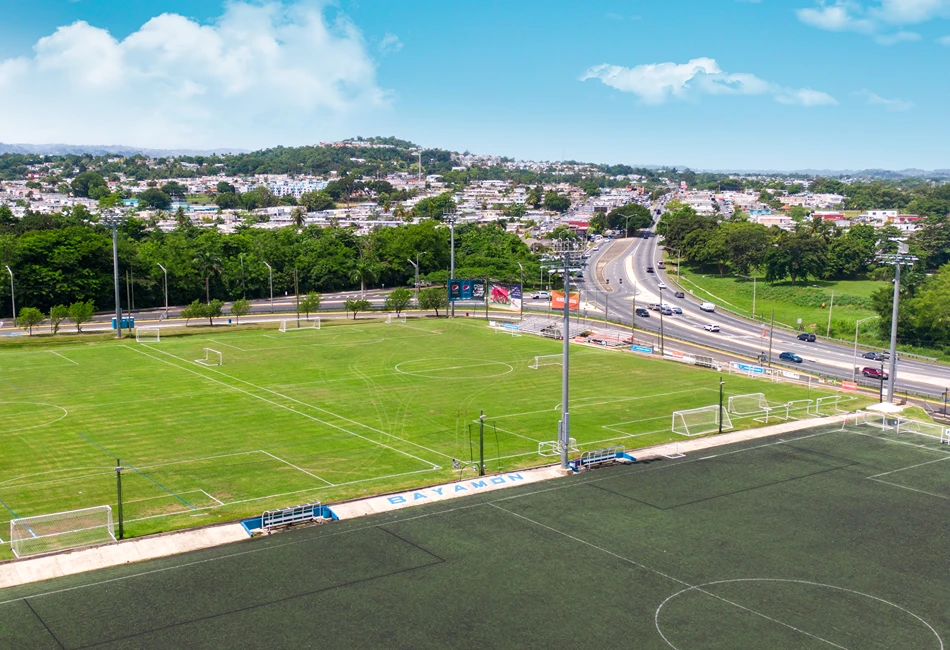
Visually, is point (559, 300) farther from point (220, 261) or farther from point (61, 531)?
point (61, 531)

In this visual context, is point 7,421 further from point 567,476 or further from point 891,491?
point 891,491

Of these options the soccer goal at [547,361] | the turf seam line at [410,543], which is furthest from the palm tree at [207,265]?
the turf seam line at [410,543]

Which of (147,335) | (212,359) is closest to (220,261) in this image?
(147,335)

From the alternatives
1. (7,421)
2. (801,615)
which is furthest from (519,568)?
(7,421)

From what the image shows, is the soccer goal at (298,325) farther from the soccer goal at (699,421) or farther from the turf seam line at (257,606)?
the turf seam line at (257,606)

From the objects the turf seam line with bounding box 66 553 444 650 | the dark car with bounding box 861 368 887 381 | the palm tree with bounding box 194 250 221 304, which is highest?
the palm tree with bounding box 194 250 221 304

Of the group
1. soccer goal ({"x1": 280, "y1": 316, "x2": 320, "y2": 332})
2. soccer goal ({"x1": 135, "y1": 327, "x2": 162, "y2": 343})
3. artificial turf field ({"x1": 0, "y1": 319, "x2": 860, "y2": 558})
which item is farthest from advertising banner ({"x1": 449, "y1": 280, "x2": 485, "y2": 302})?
soccer goal ({"x1": 135, "y1": 327, "x2": 162, "y2": 343})

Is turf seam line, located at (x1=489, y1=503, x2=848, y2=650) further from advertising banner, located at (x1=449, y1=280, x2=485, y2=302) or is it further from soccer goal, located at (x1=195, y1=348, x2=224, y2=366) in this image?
advertising banner, located at (x1=449, y1=280, x2=485, y2=302)
